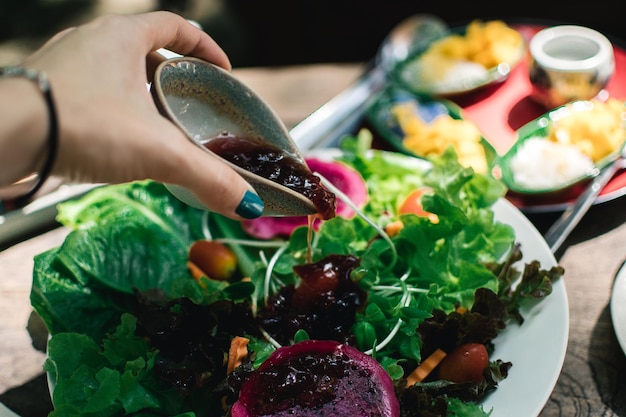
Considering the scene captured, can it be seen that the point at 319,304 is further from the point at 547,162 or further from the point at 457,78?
the point at 457,78

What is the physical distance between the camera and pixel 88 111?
113 cm

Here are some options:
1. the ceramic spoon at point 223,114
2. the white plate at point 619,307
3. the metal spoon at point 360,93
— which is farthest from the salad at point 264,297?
the metal spoon at point 360,93

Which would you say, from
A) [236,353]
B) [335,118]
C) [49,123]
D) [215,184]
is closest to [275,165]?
[215,184]

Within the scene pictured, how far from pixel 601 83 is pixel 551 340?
132cm

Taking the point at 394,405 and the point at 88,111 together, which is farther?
the point at 394,405

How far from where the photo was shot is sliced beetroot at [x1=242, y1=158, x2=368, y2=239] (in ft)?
6.65

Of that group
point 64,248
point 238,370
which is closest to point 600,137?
point 238,370

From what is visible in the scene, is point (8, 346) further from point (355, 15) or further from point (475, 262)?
point (355, 15)

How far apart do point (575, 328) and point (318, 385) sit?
786 millimetres

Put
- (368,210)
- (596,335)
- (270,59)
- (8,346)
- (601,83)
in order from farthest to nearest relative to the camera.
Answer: (270,59)
(601,83)
(368,210)
(8,346)
(596,335)

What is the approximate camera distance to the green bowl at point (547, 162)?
2156 millimetres

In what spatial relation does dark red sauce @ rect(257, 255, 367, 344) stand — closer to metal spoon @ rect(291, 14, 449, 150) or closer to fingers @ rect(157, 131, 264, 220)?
fingers @ rect(157, 131, 264, 220)

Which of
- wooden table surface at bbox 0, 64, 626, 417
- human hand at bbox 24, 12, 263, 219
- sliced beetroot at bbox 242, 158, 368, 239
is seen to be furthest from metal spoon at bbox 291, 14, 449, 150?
human hand at bbox 24, 12, 263, 219

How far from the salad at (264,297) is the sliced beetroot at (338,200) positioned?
28 millimetres
